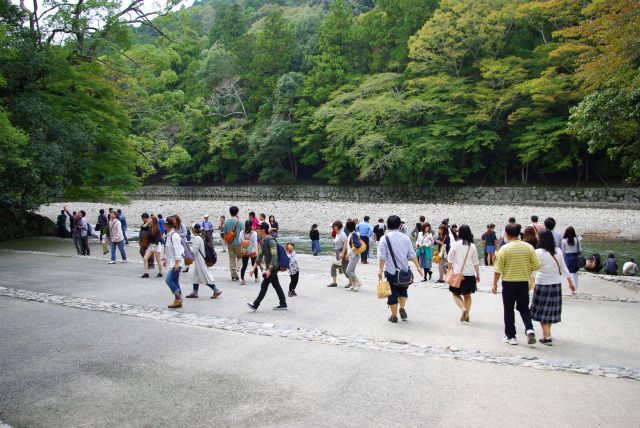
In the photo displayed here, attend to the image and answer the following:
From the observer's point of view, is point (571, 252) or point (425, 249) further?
point (425, 249)

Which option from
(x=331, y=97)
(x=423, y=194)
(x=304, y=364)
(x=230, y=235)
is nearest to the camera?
(x=304, y=364)

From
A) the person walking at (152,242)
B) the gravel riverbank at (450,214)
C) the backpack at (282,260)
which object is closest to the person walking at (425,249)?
the backpack at (282,260)

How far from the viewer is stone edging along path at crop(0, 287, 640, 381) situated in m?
5.31

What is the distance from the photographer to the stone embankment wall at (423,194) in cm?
3095

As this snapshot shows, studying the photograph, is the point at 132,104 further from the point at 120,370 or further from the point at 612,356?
the point at 612,356

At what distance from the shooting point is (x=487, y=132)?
35.0m

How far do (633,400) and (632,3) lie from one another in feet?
46.1

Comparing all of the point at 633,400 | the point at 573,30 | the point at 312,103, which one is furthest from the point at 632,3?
the point at 312,103

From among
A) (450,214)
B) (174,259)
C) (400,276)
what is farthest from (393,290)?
(450,214)

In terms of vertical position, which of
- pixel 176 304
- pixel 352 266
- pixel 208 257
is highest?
pixel 208 257

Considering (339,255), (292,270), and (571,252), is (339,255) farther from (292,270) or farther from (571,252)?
(571,252)

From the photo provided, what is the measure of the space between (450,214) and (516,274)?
23959 mm

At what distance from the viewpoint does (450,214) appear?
29.3 metres

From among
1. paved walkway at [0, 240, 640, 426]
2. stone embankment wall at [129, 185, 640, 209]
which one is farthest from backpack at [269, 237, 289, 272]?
stone embankment wall at [129, 185, 640, 209]
